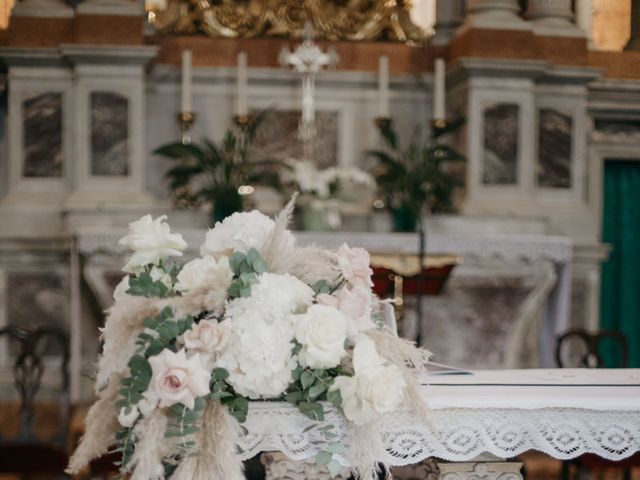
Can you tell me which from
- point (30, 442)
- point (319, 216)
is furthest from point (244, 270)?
point (319, 216)

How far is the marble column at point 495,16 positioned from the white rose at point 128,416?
236 inches

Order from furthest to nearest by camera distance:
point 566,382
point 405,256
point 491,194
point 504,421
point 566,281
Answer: point 491,194, point 566,281, point 405,256, point 566,382, point 504,421

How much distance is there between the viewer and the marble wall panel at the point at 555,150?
809 centimetres

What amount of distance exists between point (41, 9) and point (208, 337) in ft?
19.9

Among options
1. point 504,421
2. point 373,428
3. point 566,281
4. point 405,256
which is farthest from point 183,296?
point 566,281

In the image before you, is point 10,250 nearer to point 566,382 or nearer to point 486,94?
point 486,94

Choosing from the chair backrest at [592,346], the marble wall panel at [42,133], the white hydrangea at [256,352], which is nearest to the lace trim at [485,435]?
the white hydrangea at [256,352]

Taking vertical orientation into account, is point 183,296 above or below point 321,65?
below

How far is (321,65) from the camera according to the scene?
7773 mm

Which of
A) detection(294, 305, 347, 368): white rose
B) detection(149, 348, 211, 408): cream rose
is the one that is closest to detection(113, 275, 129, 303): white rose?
detection(149, 348, 211, 408): cream rose

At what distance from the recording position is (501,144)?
25.6ft

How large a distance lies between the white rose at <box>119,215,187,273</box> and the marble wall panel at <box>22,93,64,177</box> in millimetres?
5395

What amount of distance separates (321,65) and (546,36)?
1832 mm

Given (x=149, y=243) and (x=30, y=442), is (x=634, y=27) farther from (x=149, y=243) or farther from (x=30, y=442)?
(x=149, y=243)
